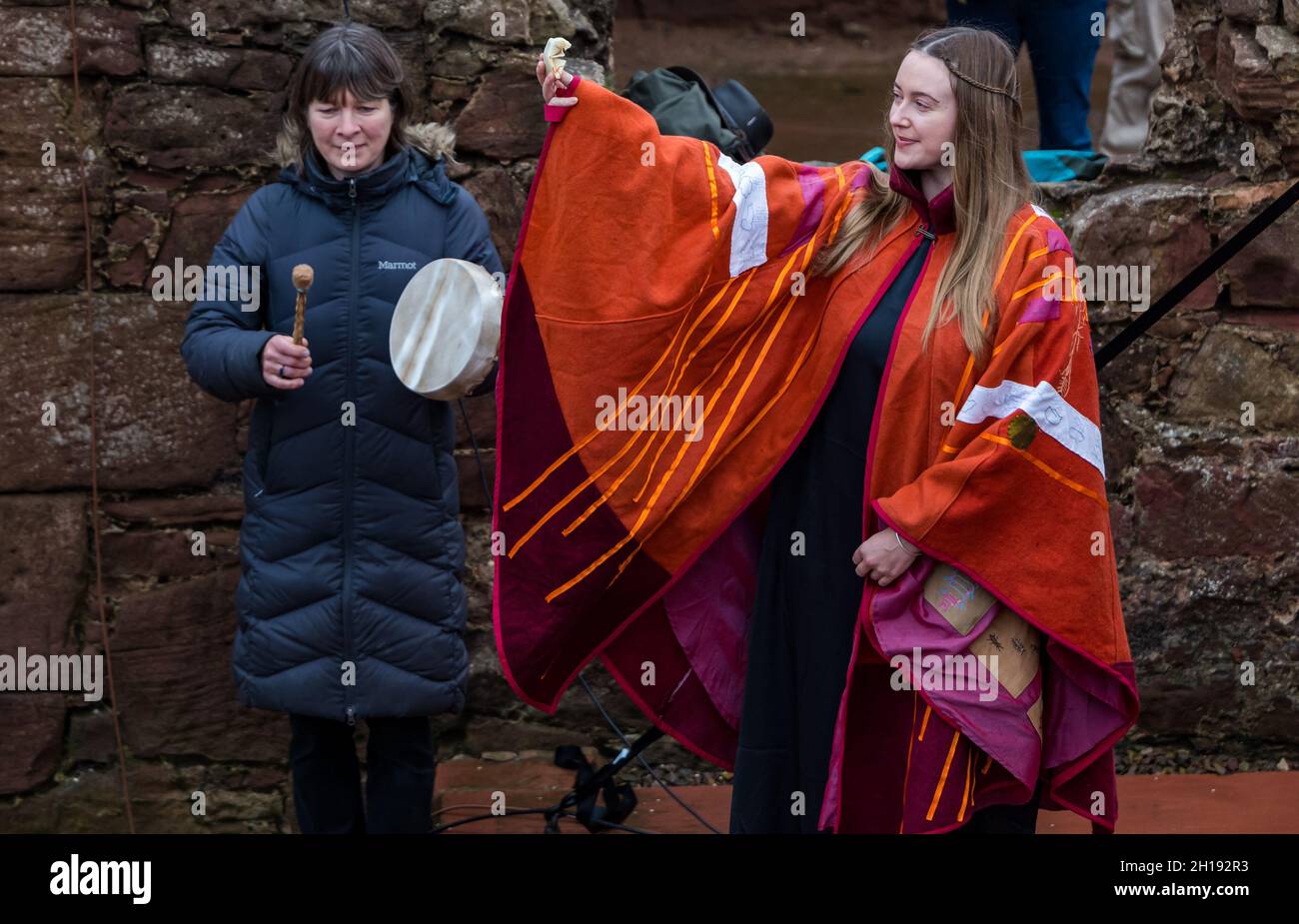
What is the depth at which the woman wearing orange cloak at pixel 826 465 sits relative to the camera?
2838 millimetres

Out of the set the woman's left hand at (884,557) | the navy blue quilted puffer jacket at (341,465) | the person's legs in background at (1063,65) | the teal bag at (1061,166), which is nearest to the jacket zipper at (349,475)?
the navy blue quilted puffer jacket at (341,465)

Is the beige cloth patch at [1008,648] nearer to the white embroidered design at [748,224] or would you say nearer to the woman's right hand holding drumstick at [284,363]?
the white embroidered design at [748,224]

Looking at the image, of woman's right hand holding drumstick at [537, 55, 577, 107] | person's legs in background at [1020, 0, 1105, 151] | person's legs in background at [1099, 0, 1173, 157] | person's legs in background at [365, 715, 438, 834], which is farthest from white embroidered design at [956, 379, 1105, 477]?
person's legs in background at [1099, 0, 1173, 157]

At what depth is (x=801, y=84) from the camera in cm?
843

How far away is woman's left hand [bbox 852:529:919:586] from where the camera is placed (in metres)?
2.86

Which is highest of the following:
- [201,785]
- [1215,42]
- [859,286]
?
[1215,42]

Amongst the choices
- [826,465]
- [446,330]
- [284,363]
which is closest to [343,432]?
[284,363]

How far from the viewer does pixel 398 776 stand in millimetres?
3434

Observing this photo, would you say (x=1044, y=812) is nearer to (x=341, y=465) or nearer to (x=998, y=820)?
(x=998, y=820)

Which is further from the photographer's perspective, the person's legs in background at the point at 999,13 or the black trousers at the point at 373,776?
the person's legs in background at the point at 999,13

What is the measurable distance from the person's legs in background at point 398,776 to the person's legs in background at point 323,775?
51mm
